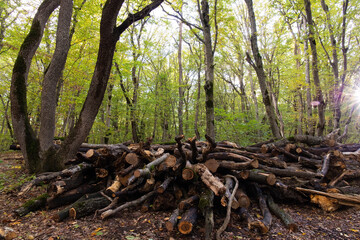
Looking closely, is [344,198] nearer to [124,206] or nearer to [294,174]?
[294,174]

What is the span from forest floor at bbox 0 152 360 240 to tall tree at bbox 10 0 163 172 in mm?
1633

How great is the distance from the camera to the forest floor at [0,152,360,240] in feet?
9.43

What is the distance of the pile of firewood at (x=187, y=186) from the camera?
3205 mm

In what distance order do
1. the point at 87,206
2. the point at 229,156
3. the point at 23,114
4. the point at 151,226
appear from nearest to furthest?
the point at 151,226, the point at 87,206, the point at 229,156, the point at 23,114

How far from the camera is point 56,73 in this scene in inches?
218

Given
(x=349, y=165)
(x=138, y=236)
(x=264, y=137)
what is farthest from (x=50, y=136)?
(x=264, y=137)

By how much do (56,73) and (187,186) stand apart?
5.08 m

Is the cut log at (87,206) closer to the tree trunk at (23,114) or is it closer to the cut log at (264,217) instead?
the tree trunk at (23,114)

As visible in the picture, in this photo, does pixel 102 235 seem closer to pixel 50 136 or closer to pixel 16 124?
pixel 50 136

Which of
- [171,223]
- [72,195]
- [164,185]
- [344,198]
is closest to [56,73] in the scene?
[72,195]

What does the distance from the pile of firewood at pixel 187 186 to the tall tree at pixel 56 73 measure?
3.89 feet

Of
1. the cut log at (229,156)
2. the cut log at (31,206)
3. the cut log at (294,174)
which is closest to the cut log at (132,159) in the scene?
the cut log at (229,156)

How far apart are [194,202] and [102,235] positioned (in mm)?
1556

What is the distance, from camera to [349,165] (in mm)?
5320
